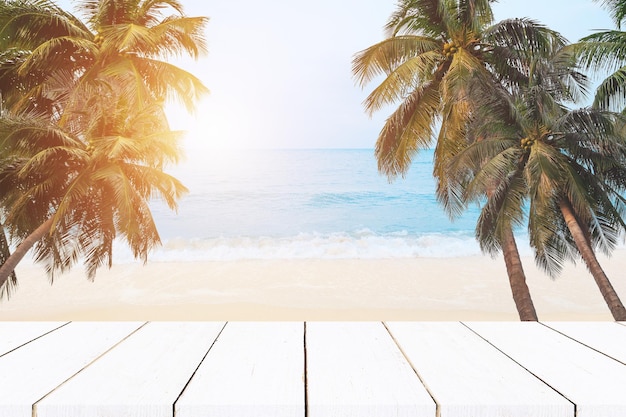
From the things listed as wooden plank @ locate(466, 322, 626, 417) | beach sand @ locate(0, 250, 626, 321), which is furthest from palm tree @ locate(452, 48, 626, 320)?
wooden plank @ locate(466, 322, 626, 417)

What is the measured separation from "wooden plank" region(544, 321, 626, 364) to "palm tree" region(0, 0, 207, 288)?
7.00m

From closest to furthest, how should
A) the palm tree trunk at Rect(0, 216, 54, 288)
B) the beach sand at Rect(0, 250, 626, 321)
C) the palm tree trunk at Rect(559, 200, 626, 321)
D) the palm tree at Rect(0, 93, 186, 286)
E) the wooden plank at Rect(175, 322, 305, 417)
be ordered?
the wooden plank at Rect(175, 322, 305, 417), the palm tree trunk at Rect(559, 200, 626, 321), the palm tree at Rect(0, 93, 186, 286), the palm tree trunk at Rect(0, 216, 54, 288), the beach sand at Rect(0, 250, 626, 321)

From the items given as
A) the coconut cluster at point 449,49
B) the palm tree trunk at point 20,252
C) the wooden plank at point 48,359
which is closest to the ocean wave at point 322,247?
the palm tree trunk at point 20,252

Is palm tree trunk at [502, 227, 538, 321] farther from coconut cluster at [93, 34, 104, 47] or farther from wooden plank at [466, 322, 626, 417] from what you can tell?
coconut cluster at [93, 34, 104, 47]

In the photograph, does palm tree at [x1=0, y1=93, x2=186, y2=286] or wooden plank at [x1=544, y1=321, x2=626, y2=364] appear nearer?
wooden plank at [x1=544, y1=321, x2=626, y2=364]

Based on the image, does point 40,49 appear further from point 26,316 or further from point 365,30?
point 365,30

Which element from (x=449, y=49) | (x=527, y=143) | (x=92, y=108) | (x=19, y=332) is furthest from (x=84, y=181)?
(x=19, y=332)

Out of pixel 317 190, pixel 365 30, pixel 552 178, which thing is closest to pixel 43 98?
pixel 552 178

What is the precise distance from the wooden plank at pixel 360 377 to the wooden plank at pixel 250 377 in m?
0.03

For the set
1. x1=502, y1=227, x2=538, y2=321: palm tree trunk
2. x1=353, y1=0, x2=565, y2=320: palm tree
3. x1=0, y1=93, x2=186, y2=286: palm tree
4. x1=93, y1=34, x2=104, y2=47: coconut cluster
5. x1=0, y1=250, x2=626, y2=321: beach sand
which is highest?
x1=93, y1=34, x2=104, y2=47: coconut cluster

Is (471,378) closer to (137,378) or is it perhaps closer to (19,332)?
(137,378)

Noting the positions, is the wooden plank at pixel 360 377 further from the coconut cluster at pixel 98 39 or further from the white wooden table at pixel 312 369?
the coconut cluster at pixel 98 39

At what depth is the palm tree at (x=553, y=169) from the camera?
24.0 feet

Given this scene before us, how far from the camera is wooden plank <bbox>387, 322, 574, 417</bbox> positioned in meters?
0.78
